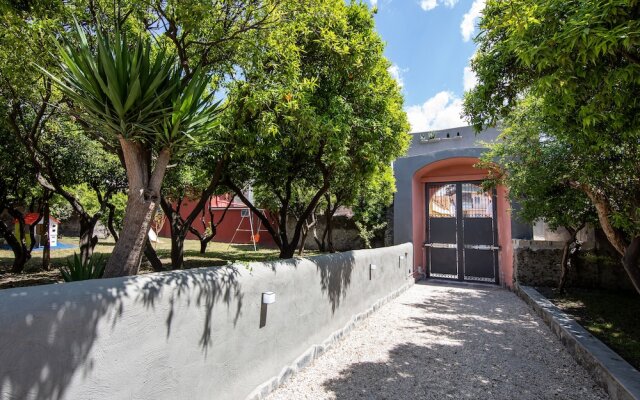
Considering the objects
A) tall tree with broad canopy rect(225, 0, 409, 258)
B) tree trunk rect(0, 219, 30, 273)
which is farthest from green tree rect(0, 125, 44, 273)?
tall tree with broad canopy rect(225, 0, 409, 258)

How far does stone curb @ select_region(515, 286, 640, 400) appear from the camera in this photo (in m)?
3.33

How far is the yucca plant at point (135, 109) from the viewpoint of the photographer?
2.75 meters

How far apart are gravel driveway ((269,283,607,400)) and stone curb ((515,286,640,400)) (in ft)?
0.44

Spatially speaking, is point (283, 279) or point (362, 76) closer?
point (283, 279)

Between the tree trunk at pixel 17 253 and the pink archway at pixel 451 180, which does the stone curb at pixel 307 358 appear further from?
the tree trunk at pixel 17 253

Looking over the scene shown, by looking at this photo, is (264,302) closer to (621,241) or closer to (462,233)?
(621,241)

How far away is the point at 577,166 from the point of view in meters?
5.80

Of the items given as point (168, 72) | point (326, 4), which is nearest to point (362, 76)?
point (326, 4)

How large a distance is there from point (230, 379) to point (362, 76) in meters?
4.97

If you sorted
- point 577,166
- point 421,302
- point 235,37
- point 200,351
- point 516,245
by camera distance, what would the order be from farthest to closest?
point 516,245 → point 421,302 → point 577,166 → point 235,37 → point 200,351

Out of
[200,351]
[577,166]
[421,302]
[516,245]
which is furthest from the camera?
[516,245]

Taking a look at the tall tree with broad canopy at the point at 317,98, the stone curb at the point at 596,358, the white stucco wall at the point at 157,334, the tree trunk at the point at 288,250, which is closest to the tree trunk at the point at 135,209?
the white stucco wall at the point at 157,334

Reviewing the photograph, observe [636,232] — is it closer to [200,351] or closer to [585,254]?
[585,254]

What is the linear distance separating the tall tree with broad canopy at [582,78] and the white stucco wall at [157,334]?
3.16 meters
